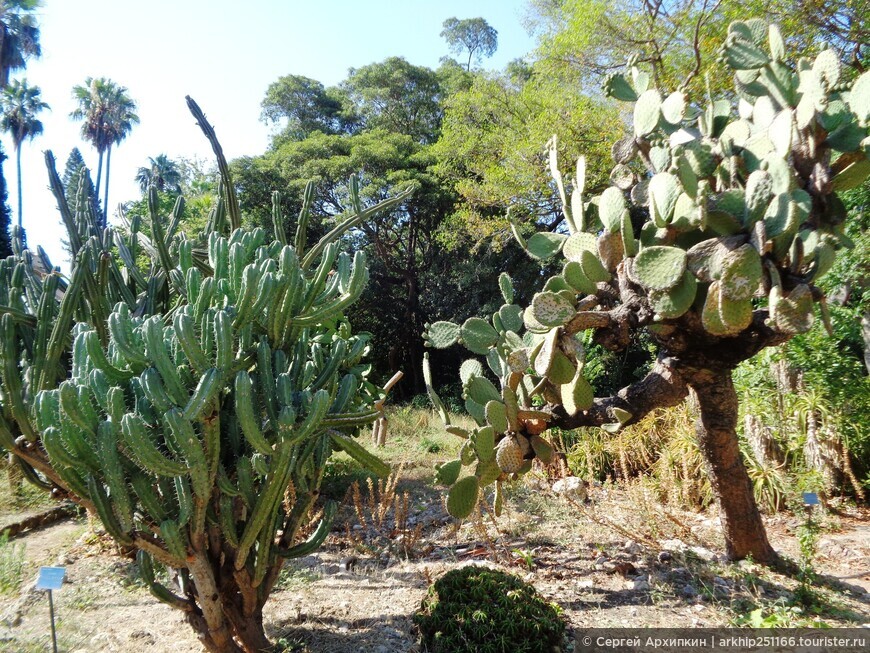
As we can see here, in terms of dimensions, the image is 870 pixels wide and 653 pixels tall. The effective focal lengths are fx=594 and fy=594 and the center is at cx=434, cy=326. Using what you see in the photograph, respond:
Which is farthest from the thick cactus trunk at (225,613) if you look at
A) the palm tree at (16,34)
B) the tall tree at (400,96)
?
the palm tree at (16,34)

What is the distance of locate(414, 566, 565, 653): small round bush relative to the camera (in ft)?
7.57

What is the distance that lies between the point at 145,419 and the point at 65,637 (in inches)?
65.2

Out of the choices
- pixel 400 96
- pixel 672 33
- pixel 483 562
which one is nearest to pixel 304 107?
pixel 400 96

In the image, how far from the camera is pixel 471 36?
61.8 feet

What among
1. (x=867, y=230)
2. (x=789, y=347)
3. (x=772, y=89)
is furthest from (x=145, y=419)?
(x=867, y=230)

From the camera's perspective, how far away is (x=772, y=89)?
2.20 meters

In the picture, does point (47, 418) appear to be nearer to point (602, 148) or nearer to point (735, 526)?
point (735, 526)

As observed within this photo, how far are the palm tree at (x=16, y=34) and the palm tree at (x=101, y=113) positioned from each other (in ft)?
13.8

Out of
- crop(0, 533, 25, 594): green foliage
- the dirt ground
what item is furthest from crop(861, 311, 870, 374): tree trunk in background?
crop(0, 533, 25, 594): green foliage

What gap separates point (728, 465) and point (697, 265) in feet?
3.95

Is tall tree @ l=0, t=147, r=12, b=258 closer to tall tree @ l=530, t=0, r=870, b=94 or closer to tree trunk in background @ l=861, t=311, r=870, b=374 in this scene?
tall tree @ l=530, t=0, r=870, b=94

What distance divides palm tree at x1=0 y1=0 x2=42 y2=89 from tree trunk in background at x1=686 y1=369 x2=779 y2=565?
70.1 ft

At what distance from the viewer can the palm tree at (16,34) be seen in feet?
55.7

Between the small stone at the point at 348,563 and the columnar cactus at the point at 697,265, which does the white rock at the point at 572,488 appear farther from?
the columnar cactus at the point at 697,265
